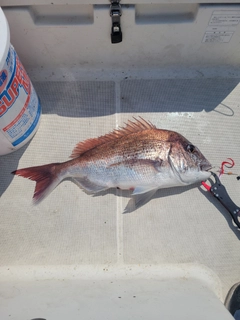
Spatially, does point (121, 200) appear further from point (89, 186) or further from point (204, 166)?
point (204, 166)

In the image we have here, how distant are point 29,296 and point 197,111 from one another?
174 cm

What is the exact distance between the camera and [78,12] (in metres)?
1.86

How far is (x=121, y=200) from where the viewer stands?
2.00 m

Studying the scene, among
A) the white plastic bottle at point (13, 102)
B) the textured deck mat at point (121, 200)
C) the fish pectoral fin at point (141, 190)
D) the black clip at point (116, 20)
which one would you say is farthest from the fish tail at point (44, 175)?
the black clip at point (116, 20)

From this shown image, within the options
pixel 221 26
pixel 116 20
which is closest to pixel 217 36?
pixel 221 26

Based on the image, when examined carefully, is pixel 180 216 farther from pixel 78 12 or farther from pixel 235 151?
pixel 78 12

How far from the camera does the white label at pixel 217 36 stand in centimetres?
199

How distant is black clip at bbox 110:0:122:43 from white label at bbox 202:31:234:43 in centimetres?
64

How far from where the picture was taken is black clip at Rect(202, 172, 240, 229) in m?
1.93

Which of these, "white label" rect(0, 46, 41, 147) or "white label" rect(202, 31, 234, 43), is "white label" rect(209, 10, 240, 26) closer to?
"white label" rect(202, 31, 234, 43)

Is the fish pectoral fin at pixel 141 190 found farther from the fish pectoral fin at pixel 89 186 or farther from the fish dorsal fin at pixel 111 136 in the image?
the fish dorsal fin at pixel 111 136

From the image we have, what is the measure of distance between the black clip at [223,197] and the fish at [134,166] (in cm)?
11

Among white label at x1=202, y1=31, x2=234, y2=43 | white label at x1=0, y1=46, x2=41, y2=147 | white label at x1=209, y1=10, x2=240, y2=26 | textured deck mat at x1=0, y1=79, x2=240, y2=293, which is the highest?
white label at x1=209, y1=10, x2=240, y2=26

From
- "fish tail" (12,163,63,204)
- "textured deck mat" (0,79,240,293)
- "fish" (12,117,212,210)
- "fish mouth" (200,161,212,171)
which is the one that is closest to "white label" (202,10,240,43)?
"textured deck mat" (0,79,240,293)
